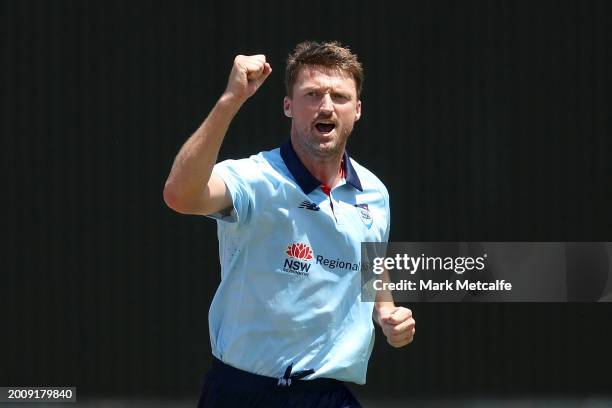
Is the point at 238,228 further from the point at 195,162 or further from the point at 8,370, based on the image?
the point at 8,370

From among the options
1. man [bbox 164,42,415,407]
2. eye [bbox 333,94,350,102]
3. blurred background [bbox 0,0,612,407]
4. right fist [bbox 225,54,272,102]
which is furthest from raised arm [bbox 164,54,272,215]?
blurred background [bbox 0,0,612,407]

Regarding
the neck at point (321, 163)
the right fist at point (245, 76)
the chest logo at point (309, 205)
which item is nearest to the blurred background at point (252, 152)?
the neck at point (321, 163)

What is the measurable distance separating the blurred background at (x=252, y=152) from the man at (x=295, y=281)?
2.76m

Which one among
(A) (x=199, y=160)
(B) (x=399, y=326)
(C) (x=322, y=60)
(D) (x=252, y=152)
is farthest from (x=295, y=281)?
(D) (x=252, y=152)

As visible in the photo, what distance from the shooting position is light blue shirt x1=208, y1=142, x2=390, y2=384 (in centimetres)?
305

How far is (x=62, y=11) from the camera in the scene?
19.4ft

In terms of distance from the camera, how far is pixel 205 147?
263cm

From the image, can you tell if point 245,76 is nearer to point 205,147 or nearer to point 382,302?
point 205,147

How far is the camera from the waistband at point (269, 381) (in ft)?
10.0

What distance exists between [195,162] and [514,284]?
380 cm

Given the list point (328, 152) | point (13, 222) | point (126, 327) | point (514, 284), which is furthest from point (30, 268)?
point (328, 152)

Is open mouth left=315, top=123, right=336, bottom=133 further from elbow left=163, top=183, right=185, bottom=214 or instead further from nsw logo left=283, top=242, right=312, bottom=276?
elbow left=163, top=183, right=185, bottom=214

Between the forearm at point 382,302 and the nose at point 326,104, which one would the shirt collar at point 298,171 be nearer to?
the nose at point 326,104

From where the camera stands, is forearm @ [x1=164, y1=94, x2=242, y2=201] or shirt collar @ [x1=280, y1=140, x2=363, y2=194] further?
shirt collar @ [x1=280, y1=140, x2=363, y2=194]
